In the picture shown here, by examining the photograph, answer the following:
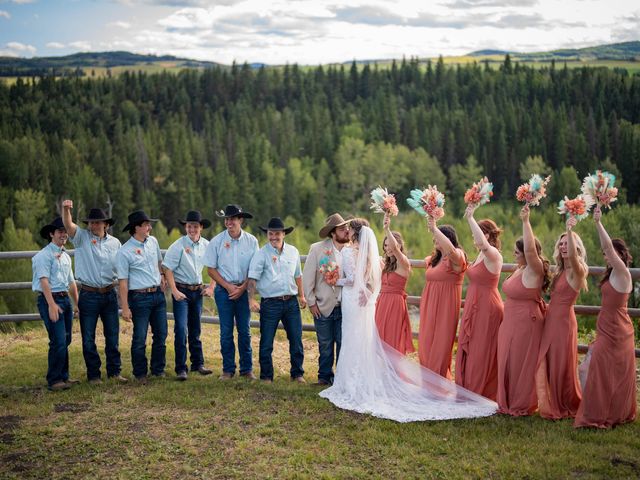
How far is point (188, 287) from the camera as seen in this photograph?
383 inches

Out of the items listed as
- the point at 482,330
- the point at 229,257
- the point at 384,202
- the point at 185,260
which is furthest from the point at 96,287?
the point at 482,330

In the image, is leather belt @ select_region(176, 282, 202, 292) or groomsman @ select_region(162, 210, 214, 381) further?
leather belt @ select_region(176, 282, 202, 292)

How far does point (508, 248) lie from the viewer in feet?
234

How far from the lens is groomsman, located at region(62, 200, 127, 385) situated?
9.26m

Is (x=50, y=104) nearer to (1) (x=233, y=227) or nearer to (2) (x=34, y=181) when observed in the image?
(2) (x=34, y=181)

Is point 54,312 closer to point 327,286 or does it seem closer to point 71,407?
point 71,407

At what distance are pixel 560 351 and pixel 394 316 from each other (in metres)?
2.07

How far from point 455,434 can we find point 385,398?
1.20m

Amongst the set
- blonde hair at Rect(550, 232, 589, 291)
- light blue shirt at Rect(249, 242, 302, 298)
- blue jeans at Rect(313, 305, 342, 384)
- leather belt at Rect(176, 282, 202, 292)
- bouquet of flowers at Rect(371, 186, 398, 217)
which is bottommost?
blue jeans at Rect(313, 305, 342, 384)

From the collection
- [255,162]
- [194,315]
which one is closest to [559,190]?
[255,162]

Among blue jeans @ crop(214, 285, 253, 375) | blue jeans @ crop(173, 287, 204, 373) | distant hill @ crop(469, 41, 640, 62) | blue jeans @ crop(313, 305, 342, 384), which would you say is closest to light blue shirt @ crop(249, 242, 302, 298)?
blue jeans @ crop(214, 285, 253, 375)

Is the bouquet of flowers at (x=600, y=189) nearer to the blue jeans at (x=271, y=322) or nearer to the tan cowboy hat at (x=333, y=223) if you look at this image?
the tan cowboy hat at (x=333, y=223)

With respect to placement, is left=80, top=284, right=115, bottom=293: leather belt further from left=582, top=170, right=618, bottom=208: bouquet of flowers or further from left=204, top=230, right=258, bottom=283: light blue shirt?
left=582, top=170, right=618, bottom=208: bouquet of flowers

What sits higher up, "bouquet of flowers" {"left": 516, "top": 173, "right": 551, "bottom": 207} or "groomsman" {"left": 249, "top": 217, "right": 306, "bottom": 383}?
"bouquet of flowers" {"left": 516, "top": 173, "right": 551, "bottom": 207}
